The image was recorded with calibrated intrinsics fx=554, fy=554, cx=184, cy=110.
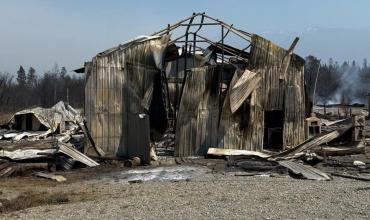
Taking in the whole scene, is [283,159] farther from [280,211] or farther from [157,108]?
[280,211]

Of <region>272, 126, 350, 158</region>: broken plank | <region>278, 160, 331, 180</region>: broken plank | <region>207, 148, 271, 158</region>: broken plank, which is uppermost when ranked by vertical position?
<region>272, 126, 350, 158</region>: broken plank

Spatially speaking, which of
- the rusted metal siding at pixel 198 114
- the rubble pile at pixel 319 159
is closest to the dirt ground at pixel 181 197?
the rubble pile at pixel 319 159

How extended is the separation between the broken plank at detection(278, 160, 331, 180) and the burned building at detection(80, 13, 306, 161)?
4.69 meters

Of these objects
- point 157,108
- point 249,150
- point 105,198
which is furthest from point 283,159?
point 105,198

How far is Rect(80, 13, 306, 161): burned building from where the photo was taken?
936 inches

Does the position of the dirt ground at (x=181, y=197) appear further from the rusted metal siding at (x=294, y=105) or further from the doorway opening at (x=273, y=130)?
the rusted metal siding at (x=294, y=105)

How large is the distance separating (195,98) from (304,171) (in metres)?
7.23

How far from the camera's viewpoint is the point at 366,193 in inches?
566

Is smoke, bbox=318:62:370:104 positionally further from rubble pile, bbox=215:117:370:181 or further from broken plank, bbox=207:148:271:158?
broken plank, bbox=207:148:271:158

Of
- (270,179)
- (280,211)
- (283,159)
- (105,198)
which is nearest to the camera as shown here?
(280,211)

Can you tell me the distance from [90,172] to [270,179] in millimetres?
6779

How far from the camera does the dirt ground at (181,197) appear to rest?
473 inches

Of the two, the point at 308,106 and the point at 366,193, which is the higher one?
the point at 308,106

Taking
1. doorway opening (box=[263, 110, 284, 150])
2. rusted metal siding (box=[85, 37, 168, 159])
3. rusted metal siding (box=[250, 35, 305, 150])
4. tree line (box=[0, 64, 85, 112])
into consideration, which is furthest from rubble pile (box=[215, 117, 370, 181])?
tree line (box=[0, 64, 85, 112])
